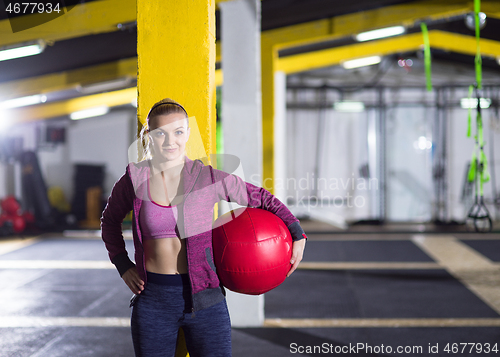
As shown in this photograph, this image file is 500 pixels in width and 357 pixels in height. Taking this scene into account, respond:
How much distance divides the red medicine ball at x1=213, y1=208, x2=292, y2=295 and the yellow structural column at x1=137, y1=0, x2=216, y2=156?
61 cm

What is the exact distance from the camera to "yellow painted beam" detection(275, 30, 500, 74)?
26.2 feet

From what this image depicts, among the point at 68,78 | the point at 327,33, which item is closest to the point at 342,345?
the point at 327,33

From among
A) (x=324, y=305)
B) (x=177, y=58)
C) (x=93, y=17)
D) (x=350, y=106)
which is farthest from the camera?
(x=350, y=106)

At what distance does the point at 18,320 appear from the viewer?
418cm

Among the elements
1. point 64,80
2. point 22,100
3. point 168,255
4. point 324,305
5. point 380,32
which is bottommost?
point 324,305

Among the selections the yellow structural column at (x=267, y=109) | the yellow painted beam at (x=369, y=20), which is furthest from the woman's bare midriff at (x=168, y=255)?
the yellow painted beam at (x=369, y=20)

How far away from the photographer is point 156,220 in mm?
1670

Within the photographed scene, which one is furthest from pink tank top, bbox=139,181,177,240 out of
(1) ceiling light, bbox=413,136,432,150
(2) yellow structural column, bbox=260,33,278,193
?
(1) ceiling light, bbox=413,136,432,150

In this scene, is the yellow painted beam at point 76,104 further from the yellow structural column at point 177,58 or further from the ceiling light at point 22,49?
the yellow structural column at point 177,58

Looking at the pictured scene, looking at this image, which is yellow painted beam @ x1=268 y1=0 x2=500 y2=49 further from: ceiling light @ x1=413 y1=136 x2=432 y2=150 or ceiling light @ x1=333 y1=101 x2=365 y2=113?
ceiling light @ x1=413 y1=136 x2=432 y2=150

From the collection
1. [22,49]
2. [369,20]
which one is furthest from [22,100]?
[369,20]

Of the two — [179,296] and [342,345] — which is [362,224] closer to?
[342,345]

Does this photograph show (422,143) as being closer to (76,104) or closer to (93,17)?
(93,17)

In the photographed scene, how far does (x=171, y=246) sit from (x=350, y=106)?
10142 mm
